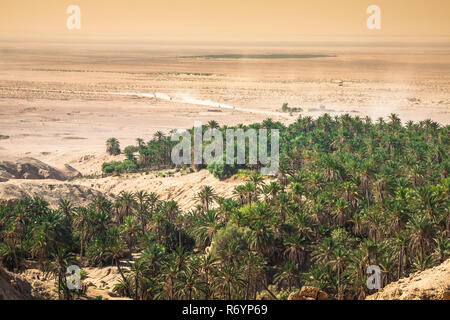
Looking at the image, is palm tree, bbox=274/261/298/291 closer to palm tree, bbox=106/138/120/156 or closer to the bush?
the bush

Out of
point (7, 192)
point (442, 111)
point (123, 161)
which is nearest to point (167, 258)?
point (7, 192)

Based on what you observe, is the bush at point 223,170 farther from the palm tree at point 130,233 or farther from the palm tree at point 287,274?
the palm tree at point 287,274

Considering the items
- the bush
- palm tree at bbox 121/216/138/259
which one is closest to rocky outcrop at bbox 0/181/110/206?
the bush

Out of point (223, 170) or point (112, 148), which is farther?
point (112, 148)

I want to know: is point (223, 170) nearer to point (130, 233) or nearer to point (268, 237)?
point (130, 233)

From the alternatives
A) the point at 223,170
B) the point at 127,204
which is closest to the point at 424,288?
the point at 127,204

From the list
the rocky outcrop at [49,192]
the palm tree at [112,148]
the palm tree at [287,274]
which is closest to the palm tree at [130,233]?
the palm tree at [287,274]
